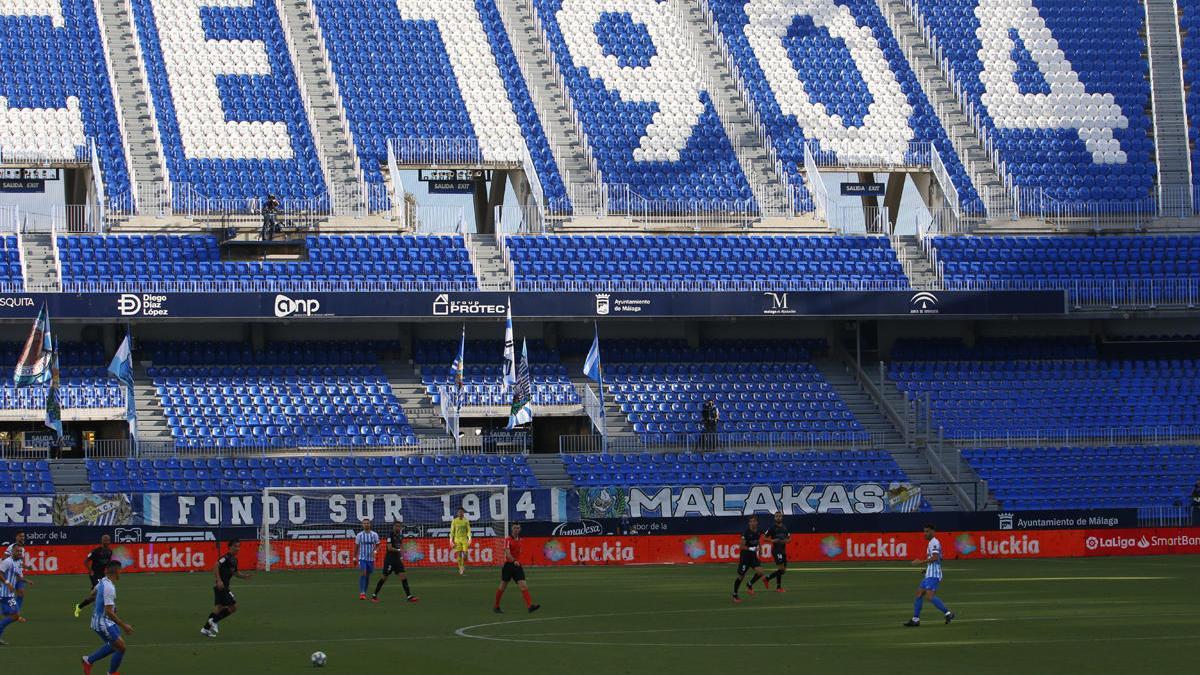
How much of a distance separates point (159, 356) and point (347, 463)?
8.78 m

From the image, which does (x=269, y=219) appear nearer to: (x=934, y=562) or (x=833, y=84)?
(x=833, y=84)

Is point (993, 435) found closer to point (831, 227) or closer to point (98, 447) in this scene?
point (831, 227)

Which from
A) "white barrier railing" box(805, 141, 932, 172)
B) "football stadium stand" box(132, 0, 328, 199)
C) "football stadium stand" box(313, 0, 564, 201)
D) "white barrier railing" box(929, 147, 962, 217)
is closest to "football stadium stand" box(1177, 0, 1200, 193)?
"white barrier railing" box(929, 147, 962, 217)

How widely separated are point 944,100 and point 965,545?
24.5 metres

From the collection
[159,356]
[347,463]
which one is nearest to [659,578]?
[347,463]

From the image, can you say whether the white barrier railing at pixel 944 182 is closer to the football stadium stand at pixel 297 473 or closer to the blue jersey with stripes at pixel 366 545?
the football stadium stand at pixel 297 473

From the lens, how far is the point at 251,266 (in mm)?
57438

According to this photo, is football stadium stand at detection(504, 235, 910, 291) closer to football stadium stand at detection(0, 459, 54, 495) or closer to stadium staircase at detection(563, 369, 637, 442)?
stadium staircase at detection(563, 369, 637, 442)

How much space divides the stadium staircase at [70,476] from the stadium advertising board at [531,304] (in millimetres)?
4731

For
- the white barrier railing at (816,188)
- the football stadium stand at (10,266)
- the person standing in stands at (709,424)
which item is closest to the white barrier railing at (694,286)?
the person standing in stands at (709,424)

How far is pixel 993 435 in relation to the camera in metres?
57.8

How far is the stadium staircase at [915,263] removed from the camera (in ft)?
201

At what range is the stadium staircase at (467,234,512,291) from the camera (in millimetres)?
58844

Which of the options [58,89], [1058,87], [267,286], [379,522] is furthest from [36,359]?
[1058,87]
